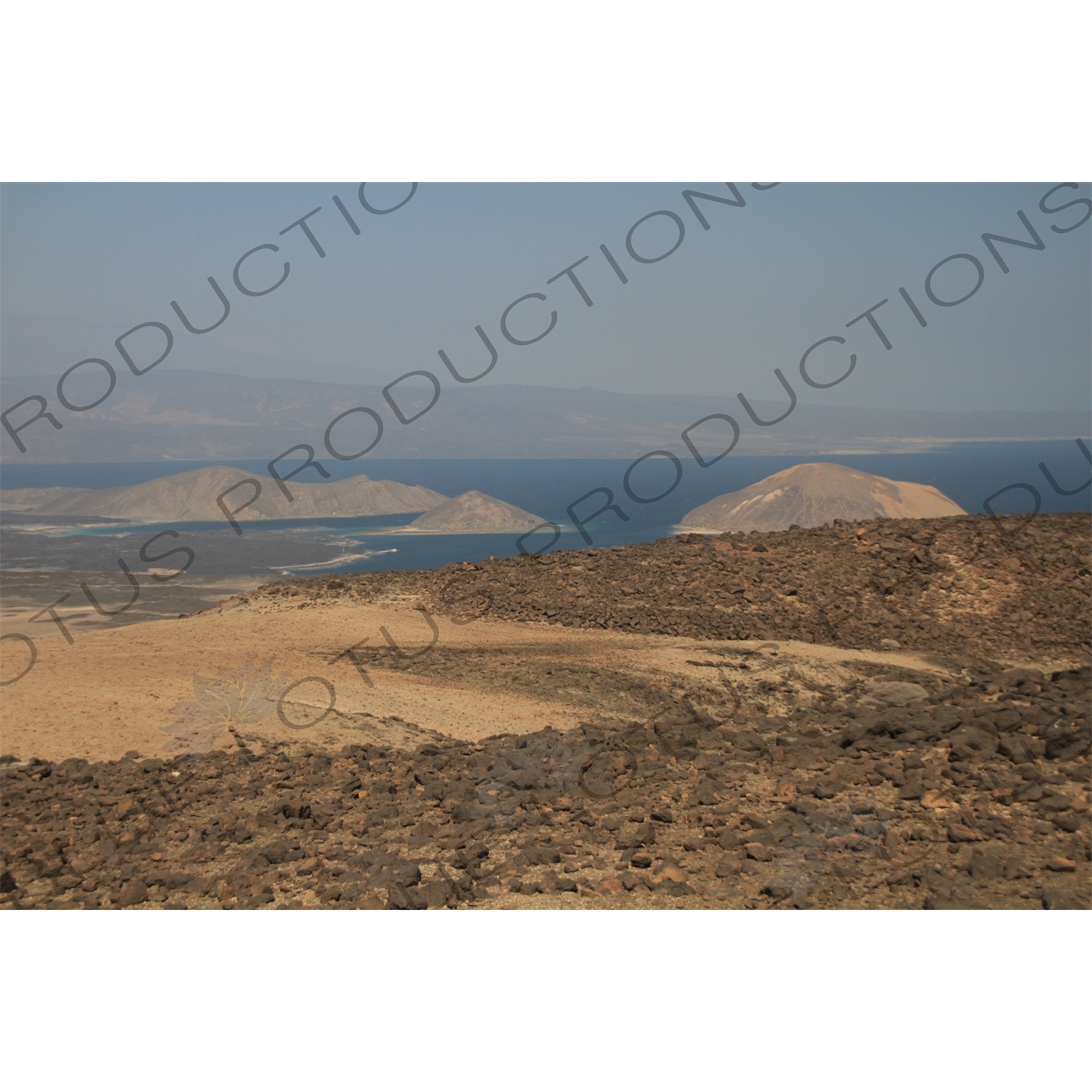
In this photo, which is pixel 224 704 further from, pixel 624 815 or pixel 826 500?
pixel 826 500

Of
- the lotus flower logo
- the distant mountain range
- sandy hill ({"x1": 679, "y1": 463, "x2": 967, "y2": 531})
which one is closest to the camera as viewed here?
the lotus flower logo

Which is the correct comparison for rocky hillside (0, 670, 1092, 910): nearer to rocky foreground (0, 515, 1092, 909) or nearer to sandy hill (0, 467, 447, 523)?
rocky foreground (0, 515, 1092, 909)

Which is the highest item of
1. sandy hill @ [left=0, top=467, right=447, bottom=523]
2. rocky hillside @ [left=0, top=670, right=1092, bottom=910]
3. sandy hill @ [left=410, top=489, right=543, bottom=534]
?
sandy hill @ [left=0, top=467, right=447, bottom=523]

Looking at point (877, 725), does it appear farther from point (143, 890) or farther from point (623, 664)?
point (143, 890)

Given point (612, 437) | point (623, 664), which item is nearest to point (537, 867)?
point (623, 664)

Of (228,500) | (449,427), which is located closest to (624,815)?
(228,500)

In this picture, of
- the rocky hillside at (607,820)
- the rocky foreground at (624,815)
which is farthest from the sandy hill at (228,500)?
the rocky hillside at (607,820)

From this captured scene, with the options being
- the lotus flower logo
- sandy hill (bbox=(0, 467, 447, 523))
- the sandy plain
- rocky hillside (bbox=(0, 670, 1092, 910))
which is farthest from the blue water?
rocky hillside (bbox=(0, 670, 1092, 910))
